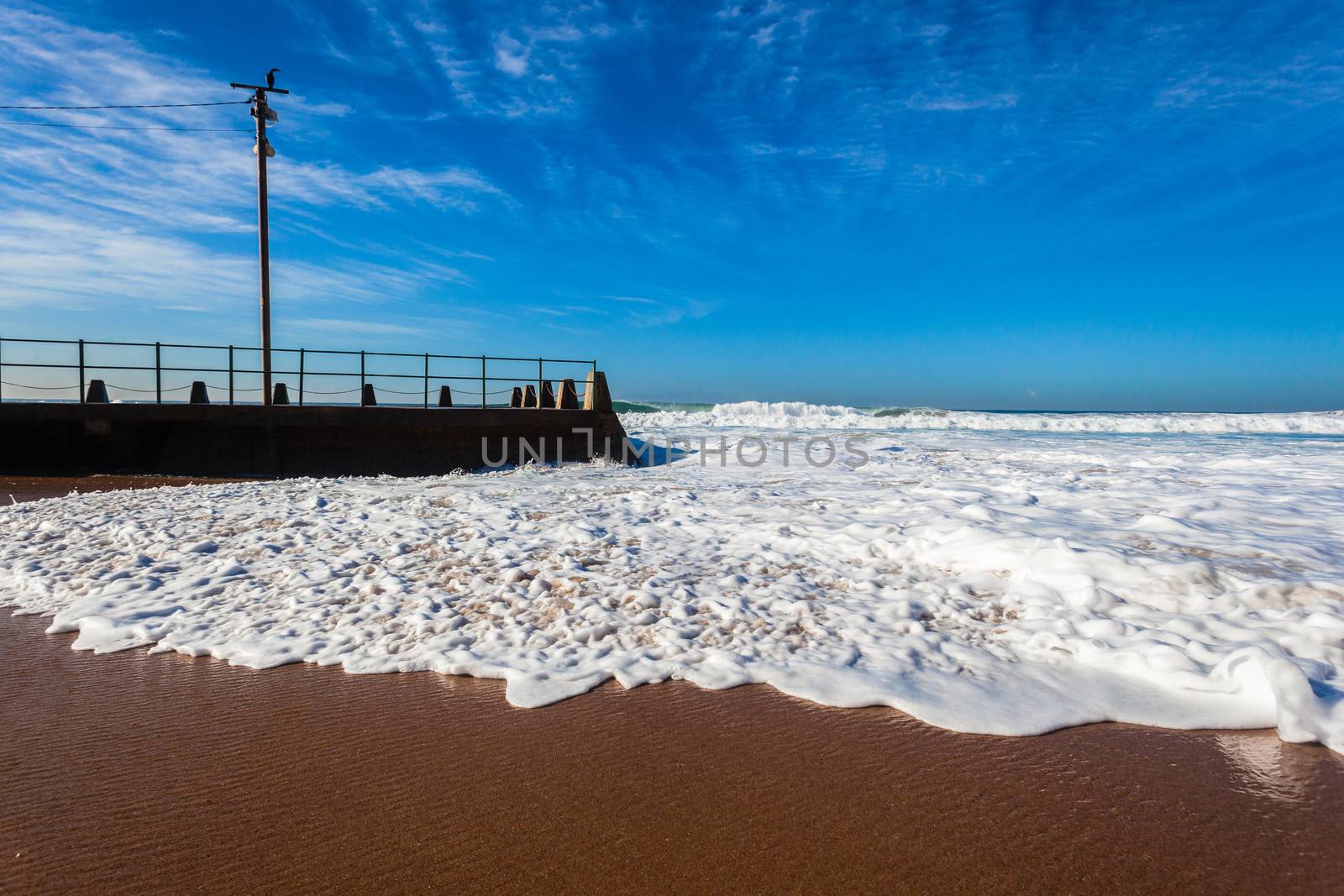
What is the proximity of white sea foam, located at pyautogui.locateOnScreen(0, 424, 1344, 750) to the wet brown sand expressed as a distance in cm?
31

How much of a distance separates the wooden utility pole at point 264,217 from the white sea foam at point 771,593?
5415 mm

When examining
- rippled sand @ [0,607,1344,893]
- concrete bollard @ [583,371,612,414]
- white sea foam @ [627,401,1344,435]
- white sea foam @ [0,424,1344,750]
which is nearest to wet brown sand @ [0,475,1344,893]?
rippled sand @ [0,607,1344,893]

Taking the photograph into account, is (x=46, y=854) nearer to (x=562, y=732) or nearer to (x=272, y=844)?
(x=272, y=844)

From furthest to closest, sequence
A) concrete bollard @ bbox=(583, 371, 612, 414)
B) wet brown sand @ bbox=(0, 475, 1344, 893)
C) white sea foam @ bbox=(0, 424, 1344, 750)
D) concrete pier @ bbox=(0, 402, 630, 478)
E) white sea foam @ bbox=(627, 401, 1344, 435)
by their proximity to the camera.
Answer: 1. white sea foam @ bbox=(627, 401, 1344, 435)
2. concrete bollard @ bbox=(583, 371, 612, 414)
3. concrete pier @ bbox=(0, 402, 630, 478)
4. white sea foam @ bbox=(0, 424, 1344, 750)
5. wet brown sand @ bbox=(0, 475, 1344, 893)

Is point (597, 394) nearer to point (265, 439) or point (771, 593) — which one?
point (265, 439)

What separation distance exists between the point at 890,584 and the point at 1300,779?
2.61 meters

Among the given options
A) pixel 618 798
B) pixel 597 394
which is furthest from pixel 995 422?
pixel 618 798

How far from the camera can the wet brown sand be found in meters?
2.08

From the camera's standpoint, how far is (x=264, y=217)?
1455 cm

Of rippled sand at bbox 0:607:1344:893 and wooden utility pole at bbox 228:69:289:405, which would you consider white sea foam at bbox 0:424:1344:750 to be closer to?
rippled sand at bbox 0:607:1344:893

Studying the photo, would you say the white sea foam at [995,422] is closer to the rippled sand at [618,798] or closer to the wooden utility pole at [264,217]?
the wooden utility pole at [264,217]


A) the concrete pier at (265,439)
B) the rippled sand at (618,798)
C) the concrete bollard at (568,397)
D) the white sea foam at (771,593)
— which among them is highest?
the concrete bollard at (568,397)

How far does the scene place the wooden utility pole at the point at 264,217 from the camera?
14.0 meters

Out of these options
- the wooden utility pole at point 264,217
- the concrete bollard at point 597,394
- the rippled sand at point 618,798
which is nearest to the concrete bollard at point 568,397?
the concrete bollard at point 597,394
